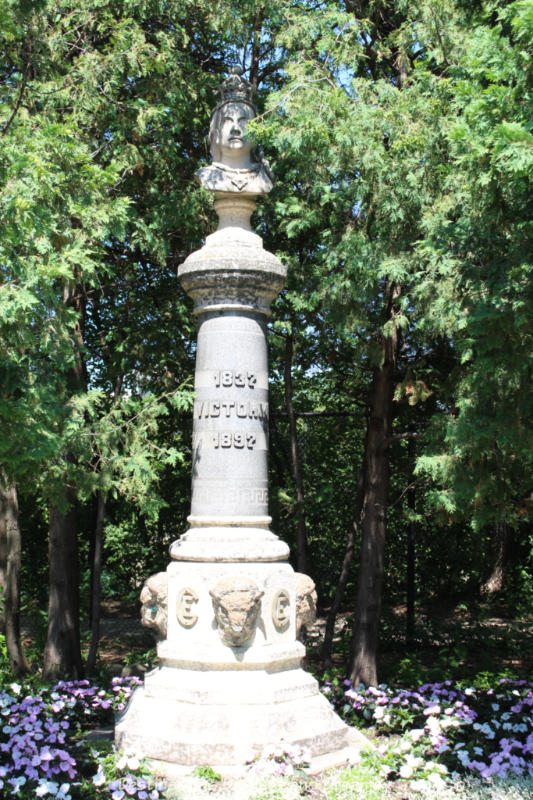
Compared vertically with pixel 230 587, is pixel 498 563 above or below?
below

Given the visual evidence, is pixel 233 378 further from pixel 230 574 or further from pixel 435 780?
pixel 435 780

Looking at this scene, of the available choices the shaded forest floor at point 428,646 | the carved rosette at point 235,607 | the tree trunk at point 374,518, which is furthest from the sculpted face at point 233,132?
the shaded forest floor at point 428,646

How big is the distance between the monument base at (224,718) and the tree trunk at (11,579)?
11.6ft

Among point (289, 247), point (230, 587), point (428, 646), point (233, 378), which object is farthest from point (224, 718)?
point (428, 646)

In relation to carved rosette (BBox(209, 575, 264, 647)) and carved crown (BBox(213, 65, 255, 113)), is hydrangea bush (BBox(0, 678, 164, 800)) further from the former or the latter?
carved crown (BBox(213, 65, 255, 113))

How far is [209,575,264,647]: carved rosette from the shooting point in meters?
5.39

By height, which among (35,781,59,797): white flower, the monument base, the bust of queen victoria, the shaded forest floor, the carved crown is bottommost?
the shaded forest floor

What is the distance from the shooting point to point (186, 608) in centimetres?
565

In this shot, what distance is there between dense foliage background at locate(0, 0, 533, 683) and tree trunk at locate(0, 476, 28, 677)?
1.2 inches

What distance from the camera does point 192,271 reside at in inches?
242

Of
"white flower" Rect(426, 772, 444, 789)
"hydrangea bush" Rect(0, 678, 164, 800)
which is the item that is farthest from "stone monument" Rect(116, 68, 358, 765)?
"white flower" Rect(426, 772, 444, 789)

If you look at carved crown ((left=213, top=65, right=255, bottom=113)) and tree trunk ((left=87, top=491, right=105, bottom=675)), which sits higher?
carved crown ((left=213, top=65, right=255, bottom=113))

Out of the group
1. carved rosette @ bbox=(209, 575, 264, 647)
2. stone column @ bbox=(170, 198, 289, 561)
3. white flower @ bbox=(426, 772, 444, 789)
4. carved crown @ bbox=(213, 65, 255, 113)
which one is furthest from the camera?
carved crown @ bbox=(213, 65, 255, 113)

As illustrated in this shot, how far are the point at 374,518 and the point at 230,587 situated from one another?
4400mm
